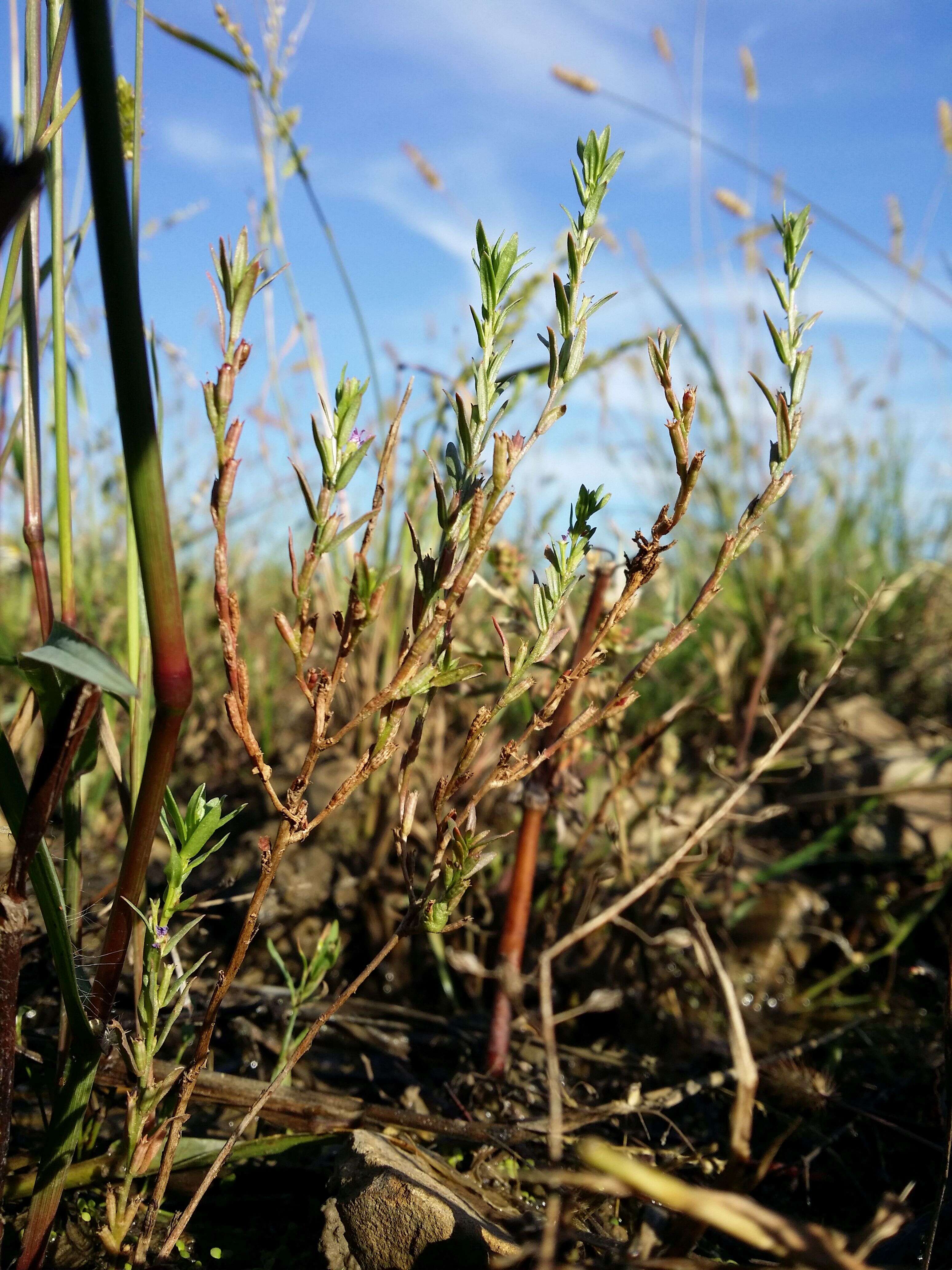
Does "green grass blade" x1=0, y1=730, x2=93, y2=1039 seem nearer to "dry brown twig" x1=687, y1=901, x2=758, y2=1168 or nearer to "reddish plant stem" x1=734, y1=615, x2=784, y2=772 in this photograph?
"dry brown twig" x1=687, y1=901, x2=758, y2=1168

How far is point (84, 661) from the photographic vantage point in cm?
62

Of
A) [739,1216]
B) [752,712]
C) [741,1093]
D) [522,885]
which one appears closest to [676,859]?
[522,885]

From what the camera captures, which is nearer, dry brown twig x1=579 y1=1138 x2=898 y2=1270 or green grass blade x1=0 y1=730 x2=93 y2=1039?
dry brown twig x1=579 y1=1138 x2=898 y2=1270

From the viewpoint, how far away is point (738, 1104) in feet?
2.17

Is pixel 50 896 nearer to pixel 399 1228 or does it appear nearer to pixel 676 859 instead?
pixel 399 1228

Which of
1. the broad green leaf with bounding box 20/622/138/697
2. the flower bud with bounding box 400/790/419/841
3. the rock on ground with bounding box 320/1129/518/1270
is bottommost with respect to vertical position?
the rock on ground with bounding box 320/1129/518/1270

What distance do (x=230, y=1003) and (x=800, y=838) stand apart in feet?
5.41

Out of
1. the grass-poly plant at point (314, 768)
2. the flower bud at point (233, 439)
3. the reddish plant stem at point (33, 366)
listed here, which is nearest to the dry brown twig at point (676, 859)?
the grass-poly plant at point (314, 768)

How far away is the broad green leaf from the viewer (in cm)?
59

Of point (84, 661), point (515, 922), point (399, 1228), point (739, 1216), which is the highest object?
point (84, 661)

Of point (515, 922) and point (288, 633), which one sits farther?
point (515, 922)

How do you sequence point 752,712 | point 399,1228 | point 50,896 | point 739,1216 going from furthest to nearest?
point 752,712 → point 399,1228 → point 50,896 → point 739,1216

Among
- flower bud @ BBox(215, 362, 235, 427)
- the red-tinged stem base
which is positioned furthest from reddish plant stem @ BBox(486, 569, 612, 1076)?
flower bud @ BBox(215, 362, 235, 427)

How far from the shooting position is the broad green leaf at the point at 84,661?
1.94 ft
